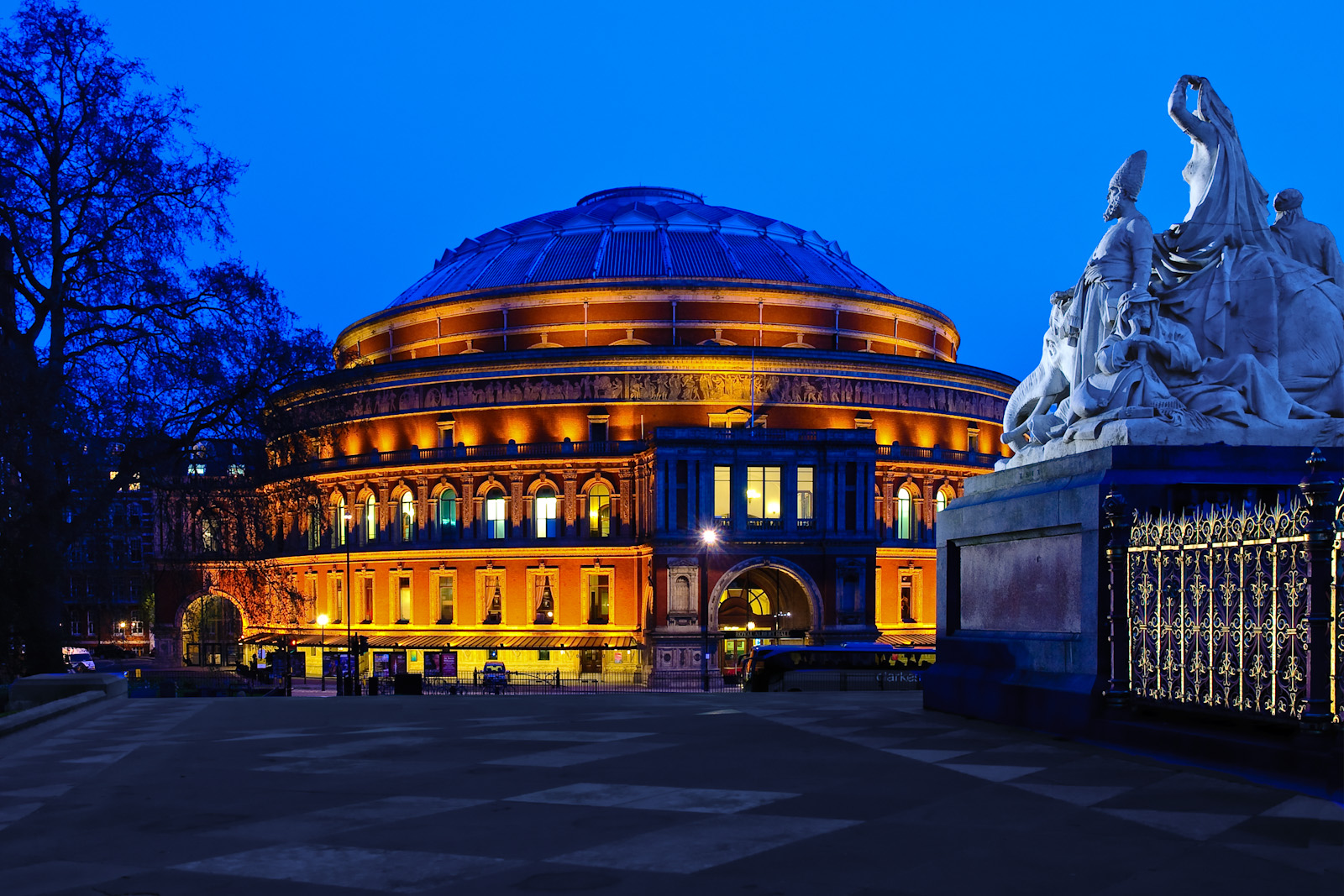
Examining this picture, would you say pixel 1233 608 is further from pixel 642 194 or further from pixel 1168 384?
pixel 642 194

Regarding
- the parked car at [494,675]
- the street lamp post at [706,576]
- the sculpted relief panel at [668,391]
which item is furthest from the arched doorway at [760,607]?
the parked car at [494,675]

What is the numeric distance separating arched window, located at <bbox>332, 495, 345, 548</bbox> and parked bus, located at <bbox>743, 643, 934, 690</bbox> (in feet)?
123

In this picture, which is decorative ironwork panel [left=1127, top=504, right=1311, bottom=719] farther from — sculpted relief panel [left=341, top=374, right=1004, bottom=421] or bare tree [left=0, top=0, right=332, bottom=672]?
sculpted relief panel [left=341, top=374, right=1004, bottom=421]

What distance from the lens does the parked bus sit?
45531 mm

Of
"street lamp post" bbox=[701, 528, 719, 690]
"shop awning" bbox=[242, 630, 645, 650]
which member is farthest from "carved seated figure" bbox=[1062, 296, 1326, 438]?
"shop awning" bbox=[242, 630, 645, 650]

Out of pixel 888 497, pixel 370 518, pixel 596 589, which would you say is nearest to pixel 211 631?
pixel 370 518

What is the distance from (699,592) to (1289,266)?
168ft

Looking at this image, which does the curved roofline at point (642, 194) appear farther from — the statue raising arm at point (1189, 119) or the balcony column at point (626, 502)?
the statue raising arm at point (1189, 119)

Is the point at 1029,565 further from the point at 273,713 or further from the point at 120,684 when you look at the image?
the point at 120,684

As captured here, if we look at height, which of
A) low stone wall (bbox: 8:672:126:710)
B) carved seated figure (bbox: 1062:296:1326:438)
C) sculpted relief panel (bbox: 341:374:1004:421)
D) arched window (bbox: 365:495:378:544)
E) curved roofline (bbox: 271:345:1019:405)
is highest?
curved roofline (bbox: 271:345:1019:405)

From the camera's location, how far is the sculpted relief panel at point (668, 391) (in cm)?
7262

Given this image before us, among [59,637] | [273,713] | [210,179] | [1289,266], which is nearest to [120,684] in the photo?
[59,637]

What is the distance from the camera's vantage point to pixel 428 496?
2963 inches

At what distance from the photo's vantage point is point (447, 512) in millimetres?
75250
